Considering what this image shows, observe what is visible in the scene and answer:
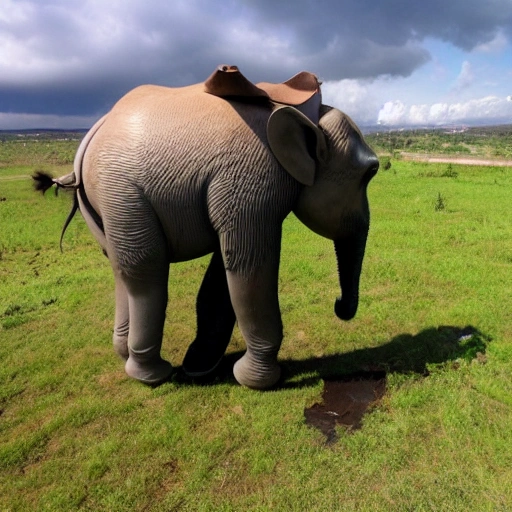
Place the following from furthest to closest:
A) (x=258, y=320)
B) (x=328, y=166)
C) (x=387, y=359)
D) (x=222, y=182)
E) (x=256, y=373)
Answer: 1. (x=387, y=359)
2. (x=256, y=373)
3. (x=258, y=320)
4. (x=328, y=166)
5. (x=222, y=182)

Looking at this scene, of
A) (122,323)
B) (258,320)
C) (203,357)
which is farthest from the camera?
(203,357)

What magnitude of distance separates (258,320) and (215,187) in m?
1.14

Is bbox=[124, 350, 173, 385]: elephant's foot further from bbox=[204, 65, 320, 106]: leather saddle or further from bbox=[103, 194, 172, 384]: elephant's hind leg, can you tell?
bbox=[204, 65, 320, 106]: leather saddle

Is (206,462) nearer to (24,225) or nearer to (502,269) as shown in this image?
(502,269)

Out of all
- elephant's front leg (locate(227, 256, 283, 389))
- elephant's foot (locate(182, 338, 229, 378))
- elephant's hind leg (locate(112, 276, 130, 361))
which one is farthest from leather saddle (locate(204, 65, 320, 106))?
elephant's foot (locate(182, 338, 229, 378))

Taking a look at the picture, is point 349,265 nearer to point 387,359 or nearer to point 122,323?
point 387,359

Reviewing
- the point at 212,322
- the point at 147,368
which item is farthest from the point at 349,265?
the point at 147,368

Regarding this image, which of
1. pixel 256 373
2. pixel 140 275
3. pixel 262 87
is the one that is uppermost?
pixel 262 87

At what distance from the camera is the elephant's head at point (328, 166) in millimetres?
3209

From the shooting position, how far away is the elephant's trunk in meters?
3.91

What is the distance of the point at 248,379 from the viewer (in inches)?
159

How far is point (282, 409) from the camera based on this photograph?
153 inches

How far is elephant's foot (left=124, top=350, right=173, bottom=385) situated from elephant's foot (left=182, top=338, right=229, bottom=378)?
Answer: 0.28 meters

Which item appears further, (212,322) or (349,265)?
(212,322)
